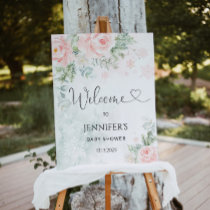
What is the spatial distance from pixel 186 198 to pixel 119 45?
142 cm

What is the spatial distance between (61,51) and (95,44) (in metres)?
0.18

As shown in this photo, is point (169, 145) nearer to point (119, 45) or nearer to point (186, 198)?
point (186, 198)

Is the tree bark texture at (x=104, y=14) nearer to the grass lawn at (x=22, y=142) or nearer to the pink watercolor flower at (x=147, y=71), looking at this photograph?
the pink watercolor flower at (x=147, y=71)

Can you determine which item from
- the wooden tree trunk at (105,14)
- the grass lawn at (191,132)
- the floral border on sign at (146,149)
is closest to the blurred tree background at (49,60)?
the grass lawn at (191,132)

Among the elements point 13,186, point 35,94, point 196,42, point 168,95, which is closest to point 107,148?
point 13,186

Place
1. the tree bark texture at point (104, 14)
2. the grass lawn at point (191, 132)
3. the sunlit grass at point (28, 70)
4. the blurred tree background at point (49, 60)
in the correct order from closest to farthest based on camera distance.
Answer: the tree bark texture at point (104, 14)
the blurred tree background at point (49, 60)
the grass lawn at point (191, 132)
the sunlit grass at point (28, 70)

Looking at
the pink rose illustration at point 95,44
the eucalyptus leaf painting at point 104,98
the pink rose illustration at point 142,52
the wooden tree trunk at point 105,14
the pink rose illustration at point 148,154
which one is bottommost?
the pink rose illustration at point 148,154

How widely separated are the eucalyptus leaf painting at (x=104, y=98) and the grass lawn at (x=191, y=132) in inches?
106

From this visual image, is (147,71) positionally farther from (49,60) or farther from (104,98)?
(49,60)

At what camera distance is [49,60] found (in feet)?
15.3

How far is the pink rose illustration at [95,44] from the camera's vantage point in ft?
4.76

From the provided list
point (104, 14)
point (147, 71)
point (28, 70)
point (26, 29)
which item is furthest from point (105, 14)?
point (28, 70)

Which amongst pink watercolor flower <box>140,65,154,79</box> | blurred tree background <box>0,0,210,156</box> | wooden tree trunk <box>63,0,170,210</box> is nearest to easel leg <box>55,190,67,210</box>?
pink watercolor flower <box>140,65,154,79</box>

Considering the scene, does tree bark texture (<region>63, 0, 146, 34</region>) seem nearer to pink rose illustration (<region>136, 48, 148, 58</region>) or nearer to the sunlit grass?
pink rose illustration (<region>136, 48, 148, 58</region>)
